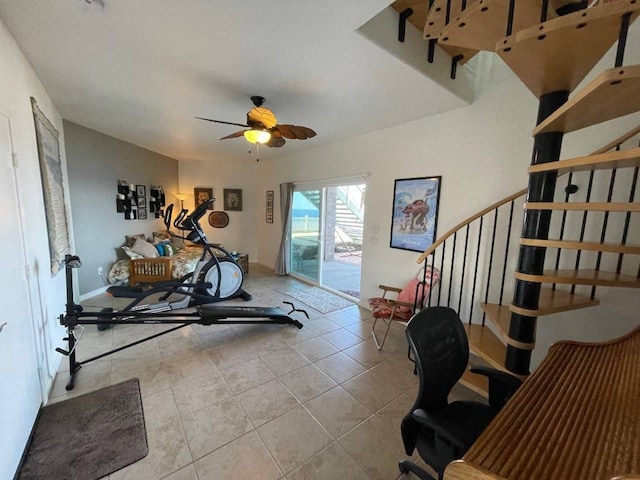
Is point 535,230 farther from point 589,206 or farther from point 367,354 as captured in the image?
point 367,354

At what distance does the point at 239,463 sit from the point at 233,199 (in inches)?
226

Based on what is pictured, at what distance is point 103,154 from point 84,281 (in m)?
2.13

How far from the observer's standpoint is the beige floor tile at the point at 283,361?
2.36m

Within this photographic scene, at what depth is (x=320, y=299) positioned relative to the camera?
13.8 ft

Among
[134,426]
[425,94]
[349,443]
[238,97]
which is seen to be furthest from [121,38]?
[349,443]

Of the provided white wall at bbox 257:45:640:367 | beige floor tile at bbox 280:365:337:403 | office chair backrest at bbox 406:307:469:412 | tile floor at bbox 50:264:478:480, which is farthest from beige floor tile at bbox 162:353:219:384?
white wall at bbox 257:45:640:367

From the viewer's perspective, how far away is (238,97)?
2605 millimetres

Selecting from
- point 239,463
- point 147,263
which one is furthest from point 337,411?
point 147,263

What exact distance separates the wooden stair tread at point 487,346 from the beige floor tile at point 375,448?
2.70 ft

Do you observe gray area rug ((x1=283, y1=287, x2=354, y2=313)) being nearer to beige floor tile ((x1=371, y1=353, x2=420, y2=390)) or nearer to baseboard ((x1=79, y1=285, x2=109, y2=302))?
beige floor tile ((x1=371, y1=353, x2=420, y2=390))

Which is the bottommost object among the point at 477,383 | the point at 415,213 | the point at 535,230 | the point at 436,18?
the point at 477,383

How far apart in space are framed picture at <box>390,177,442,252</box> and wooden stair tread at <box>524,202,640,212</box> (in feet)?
5.15

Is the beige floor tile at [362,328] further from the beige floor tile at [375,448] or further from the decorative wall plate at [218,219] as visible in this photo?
the decorative wall plate at [218,219]

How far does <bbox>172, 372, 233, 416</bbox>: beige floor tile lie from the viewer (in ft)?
6.25
